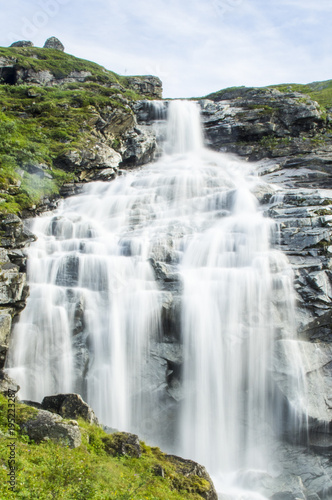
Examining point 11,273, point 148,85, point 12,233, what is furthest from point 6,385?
point 148,85

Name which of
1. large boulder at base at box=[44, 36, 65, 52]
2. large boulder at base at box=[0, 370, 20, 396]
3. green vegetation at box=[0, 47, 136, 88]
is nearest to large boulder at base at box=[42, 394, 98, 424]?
large boulder at base at box=[0, 370, 20, 396]

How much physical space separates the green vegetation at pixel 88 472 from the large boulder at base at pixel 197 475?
31 millimetres

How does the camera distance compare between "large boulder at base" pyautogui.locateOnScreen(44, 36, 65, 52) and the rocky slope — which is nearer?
the rocky slope

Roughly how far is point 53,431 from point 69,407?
1761 mm

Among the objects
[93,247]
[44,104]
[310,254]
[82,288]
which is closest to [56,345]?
[82,288]

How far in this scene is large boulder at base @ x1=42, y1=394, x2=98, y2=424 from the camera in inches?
377

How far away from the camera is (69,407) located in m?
9.70

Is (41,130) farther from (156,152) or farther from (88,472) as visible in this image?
(88,472)

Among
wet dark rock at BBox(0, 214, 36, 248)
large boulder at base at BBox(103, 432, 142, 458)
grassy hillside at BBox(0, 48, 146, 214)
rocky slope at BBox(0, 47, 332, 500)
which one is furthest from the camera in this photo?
grassy hillside at BBox(0, 48, 146, 214)

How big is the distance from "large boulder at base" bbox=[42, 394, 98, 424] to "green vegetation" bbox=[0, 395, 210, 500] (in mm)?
374

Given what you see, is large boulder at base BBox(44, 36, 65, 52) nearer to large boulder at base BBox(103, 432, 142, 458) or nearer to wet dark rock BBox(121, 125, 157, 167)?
wet dark rock BBox(121, 125, 157, 167)

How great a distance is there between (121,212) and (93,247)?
5.19 meters

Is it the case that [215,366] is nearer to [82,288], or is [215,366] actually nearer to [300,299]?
[300,299]

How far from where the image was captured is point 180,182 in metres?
25.0
